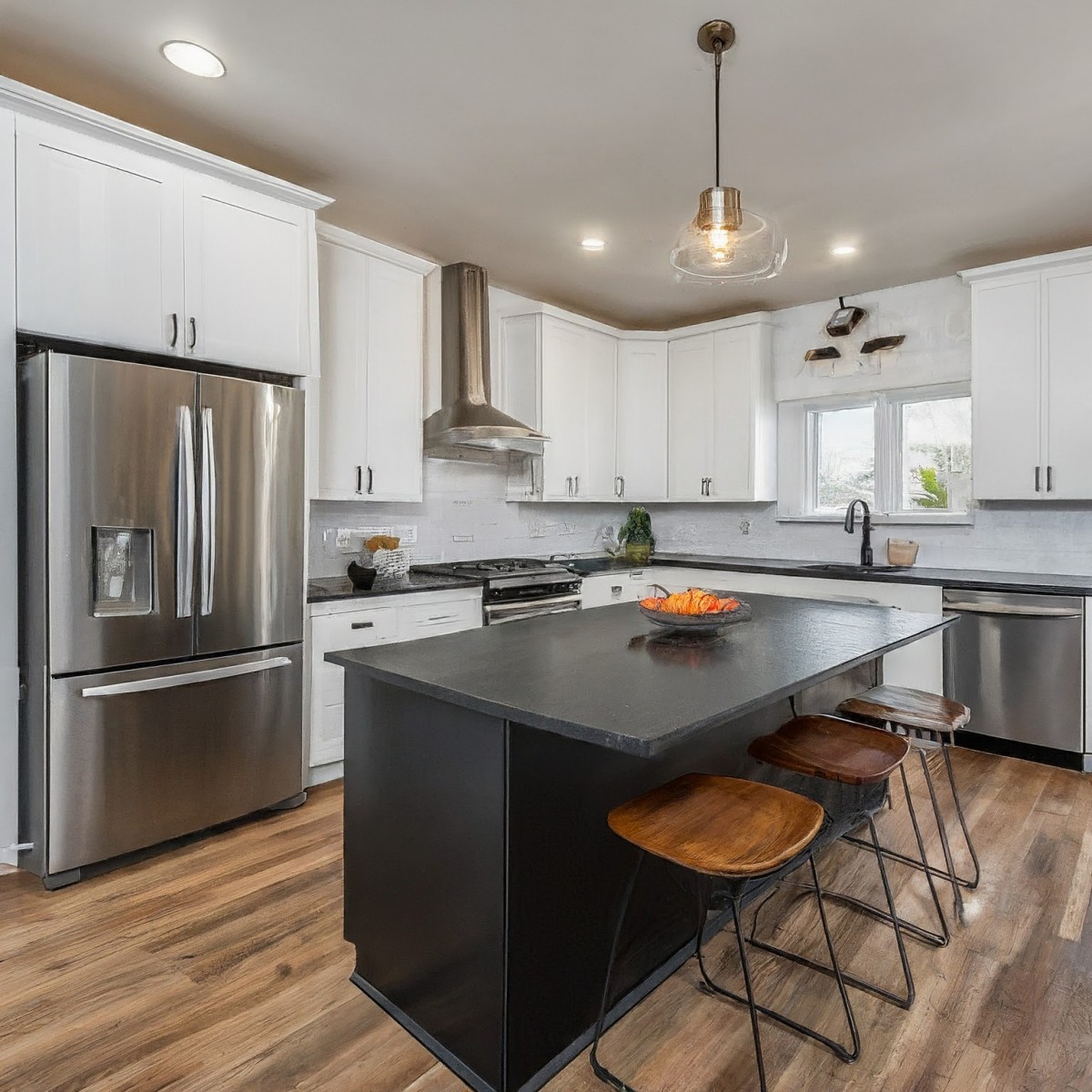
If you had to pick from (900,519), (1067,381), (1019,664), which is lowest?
(1019,664)

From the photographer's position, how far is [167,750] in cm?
257

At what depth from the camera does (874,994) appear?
5.94 ft

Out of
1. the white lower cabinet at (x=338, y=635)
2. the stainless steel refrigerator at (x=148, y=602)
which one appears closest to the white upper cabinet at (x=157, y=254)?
the stainless steel refrigerator at (x=148, y=602)

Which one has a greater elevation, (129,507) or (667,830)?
(129,507)

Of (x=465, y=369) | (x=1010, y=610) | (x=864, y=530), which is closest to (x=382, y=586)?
(x=465, y=369)

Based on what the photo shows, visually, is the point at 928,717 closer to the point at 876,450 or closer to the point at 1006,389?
the point at 1006,389

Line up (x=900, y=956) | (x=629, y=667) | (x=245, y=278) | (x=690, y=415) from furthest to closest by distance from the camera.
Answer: (x=690, y=415) < (x=245, y=278) < (x=900, y=956) < (x=629, y=667)

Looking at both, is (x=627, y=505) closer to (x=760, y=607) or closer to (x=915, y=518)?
(x=915, y=518)

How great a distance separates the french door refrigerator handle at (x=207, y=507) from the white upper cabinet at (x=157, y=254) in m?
0.35

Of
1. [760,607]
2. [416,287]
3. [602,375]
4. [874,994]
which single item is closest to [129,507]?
[416,287]

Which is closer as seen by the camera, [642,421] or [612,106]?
[612,106]

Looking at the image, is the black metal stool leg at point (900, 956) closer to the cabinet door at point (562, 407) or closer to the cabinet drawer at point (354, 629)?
the cabinet drawer at point (354, 629)

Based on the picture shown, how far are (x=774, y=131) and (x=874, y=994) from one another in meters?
2.91

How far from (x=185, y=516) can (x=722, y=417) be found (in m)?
3.66
